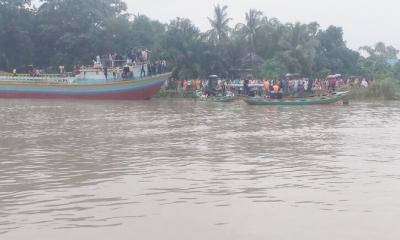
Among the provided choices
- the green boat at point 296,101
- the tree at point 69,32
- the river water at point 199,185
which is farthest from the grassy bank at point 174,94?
the river water at point 199,185

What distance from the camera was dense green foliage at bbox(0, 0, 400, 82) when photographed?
123ft

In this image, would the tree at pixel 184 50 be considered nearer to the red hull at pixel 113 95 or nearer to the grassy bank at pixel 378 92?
the red hull at pixel 113 95

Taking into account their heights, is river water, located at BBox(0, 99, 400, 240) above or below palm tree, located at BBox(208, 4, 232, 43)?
below

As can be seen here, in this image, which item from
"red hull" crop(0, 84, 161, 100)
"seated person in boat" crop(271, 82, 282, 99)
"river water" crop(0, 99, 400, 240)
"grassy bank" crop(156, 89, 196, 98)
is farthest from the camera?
"grassy bank" crop(156, 89, 196, 98)

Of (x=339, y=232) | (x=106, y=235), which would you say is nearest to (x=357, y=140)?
(x=339, y=232)

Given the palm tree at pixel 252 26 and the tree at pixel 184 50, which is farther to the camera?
the palm tree at pixel 252 26

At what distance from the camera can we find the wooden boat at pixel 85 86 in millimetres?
31594

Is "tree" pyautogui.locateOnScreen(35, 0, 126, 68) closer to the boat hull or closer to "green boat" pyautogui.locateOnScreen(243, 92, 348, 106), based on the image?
the boat hull

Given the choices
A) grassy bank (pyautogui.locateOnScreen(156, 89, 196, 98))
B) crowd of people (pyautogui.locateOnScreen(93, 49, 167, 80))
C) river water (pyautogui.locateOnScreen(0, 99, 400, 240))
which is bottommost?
river water (pyautogui.locateOnScreen(0, 99, 400, 240))

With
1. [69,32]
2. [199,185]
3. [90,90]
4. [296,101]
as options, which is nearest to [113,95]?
[90,90]

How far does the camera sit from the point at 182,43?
37.6m

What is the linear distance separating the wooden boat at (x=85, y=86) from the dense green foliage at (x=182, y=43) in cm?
523

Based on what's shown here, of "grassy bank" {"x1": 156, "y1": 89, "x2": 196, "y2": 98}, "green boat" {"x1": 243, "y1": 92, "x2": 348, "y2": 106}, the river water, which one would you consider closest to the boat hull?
"grassy bank" {"x1": 156, "y1": 89, "x2": 196, "y2": 98}

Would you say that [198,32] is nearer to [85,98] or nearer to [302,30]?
[302,30]
